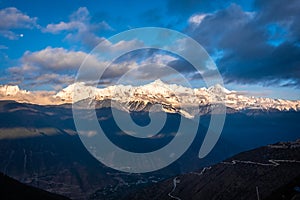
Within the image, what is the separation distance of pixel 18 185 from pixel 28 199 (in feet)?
64.2

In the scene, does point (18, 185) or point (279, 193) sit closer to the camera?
point (279, 193)

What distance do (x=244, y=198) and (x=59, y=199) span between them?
101 meters

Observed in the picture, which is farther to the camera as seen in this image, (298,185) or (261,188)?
(261,188)

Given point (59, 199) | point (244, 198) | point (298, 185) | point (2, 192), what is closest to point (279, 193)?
point (298, 185)

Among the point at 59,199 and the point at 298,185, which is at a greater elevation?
the point at 298,185

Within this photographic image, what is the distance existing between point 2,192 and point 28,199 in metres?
13.1

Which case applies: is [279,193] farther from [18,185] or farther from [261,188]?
[18,185]

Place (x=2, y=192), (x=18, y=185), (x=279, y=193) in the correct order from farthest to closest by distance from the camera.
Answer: (x=18, y=185) → (x=2, y=192) → (x=279, y=193)

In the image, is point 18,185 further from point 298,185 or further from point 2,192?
point 298,185

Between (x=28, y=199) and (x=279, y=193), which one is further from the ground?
(x=279, y=193)

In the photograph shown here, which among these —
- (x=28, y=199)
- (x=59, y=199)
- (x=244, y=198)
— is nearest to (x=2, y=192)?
(x=28, y=199)

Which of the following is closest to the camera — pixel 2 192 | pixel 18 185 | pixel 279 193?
pixel 279 193

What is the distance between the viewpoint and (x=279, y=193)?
504 ft

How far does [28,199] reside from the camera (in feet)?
584
